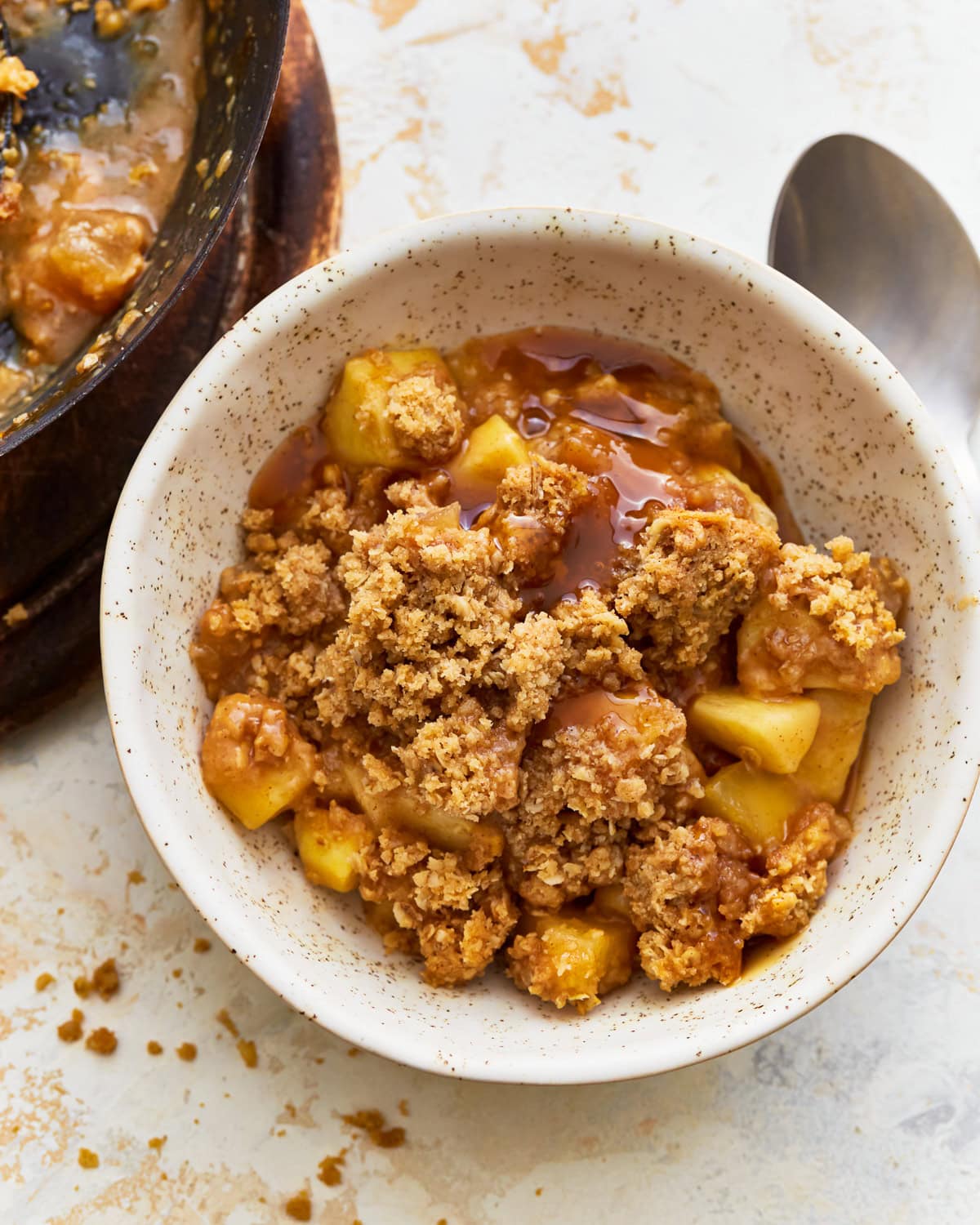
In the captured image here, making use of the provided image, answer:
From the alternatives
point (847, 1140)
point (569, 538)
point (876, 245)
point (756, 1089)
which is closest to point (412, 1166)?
point (756, 1089)

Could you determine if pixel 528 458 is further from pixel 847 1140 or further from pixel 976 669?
pixel 847 1140

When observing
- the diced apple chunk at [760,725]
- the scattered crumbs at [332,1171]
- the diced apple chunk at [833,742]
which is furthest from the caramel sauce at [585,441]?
the scattered crumbs at [332,1171]

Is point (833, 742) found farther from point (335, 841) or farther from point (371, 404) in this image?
point (371, 404)

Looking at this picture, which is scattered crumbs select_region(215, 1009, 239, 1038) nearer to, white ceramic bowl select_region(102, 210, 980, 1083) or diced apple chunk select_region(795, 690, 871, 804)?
white ceramic bowl select_region(102, 210, 980, 1083)

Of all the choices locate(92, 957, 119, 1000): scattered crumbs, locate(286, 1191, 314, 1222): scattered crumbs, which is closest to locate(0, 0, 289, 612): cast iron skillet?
locate(92, 957, 119, 1000): scattered crumbs

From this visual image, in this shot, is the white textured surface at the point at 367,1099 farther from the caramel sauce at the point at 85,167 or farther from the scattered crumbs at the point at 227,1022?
Result: the caramel sauce at the point at 85,167
